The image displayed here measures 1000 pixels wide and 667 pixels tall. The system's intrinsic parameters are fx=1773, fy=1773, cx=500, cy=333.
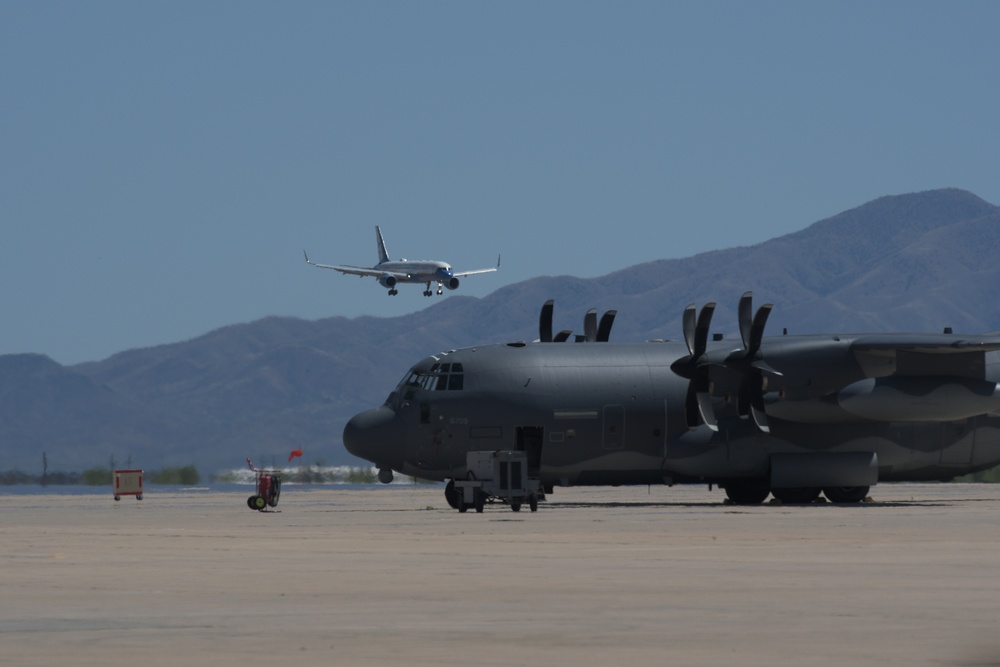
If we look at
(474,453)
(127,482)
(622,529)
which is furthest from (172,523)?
(127,482)

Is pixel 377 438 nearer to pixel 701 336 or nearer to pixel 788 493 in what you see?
pixel 701 336

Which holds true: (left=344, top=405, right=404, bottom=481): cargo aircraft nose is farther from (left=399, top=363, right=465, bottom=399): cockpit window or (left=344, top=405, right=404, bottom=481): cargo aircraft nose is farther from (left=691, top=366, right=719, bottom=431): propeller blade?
(left=691, top=366, right=719, bottom=431): propeller blade

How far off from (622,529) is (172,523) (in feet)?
38.4

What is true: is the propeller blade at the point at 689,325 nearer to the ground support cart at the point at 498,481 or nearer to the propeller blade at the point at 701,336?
the propeller blade at the point at 701,336

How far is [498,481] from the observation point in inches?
1833

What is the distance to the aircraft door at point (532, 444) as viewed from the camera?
49188mm

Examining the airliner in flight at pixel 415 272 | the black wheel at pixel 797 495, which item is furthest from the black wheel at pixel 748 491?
the airliner in flight at pixel 415 272

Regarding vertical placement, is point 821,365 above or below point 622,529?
above

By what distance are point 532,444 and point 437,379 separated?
10.6ft

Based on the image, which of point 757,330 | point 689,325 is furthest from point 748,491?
point 757,330

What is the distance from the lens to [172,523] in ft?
137

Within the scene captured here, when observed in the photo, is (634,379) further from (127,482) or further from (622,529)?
(127,482)

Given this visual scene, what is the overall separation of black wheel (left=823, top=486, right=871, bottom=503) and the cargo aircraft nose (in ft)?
41.7

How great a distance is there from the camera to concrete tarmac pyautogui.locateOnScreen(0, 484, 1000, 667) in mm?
14812
